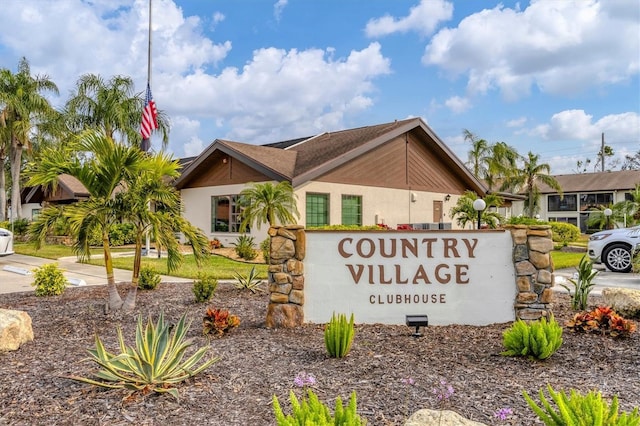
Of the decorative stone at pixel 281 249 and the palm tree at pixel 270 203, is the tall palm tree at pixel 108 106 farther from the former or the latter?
the decorative stone at pixel 281 249

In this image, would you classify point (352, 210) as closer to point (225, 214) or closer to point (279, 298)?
point (225, 214)

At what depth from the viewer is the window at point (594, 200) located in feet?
145

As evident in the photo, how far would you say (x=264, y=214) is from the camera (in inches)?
623

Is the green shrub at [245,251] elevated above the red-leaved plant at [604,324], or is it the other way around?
the green shrub at [245,251]

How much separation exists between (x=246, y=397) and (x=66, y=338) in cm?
305

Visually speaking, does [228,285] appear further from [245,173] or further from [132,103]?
[132,103]

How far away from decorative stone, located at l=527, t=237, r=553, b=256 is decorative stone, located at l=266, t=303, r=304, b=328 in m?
3.10

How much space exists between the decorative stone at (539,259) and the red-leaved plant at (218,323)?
382 centimetres

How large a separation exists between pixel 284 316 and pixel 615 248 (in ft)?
37.0

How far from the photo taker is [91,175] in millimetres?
6812

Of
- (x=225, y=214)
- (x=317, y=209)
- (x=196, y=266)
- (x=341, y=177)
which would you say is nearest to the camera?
(x=196, y=266)

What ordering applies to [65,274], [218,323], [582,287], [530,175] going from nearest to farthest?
[218,323] < [582,287] < [65,274] < [530,175]

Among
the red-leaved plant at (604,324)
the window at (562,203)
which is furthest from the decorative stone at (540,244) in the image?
the window at (562,203)

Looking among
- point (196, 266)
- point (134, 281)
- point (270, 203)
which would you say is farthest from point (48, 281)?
point (270, 203)
